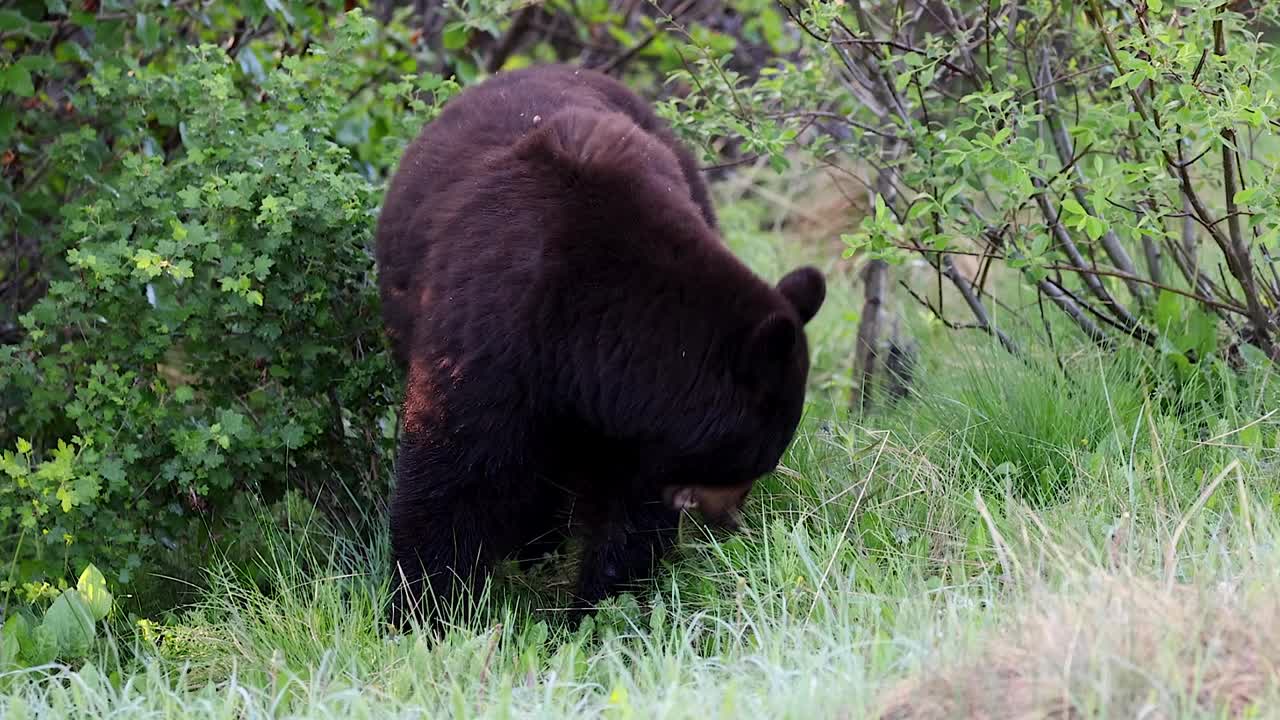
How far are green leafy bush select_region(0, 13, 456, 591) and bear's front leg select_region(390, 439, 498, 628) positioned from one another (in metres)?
0.58

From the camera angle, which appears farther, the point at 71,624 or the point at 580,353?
the point at 71,624

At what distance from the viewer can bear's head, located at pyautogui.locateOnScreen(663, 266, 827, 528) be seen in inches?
121

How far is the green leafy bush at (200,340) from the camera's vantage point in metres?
3.66

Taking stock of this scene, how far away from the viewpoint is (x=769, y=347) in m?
3.06

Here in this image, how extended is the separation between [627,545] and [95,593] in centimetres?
137

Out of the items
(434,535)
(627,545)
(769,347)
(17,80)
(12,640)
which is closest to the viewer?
(769,347)

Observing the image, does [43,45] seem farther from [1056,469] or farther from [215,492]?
[1056,469]

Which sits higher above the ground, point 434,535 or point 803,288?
point 803,288

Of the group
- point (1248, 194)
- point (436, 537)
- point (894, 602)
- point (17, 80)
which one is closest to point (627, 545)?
point (436, 537)

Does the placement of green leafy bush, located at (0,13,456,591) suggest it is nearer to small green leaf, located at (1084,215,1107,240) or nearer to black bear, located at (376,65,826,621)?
black bear, located at (376,65,826,621)

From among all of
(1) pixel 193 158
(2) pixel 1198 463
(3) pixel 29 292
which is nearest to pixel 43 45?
(3) pixel 29 292

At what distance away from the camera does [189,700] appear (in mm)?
2988

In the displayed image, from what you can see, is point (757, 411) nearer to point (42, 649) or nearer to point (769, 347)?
point (769, 347)

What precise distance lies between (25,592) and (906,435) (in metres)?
2.53
